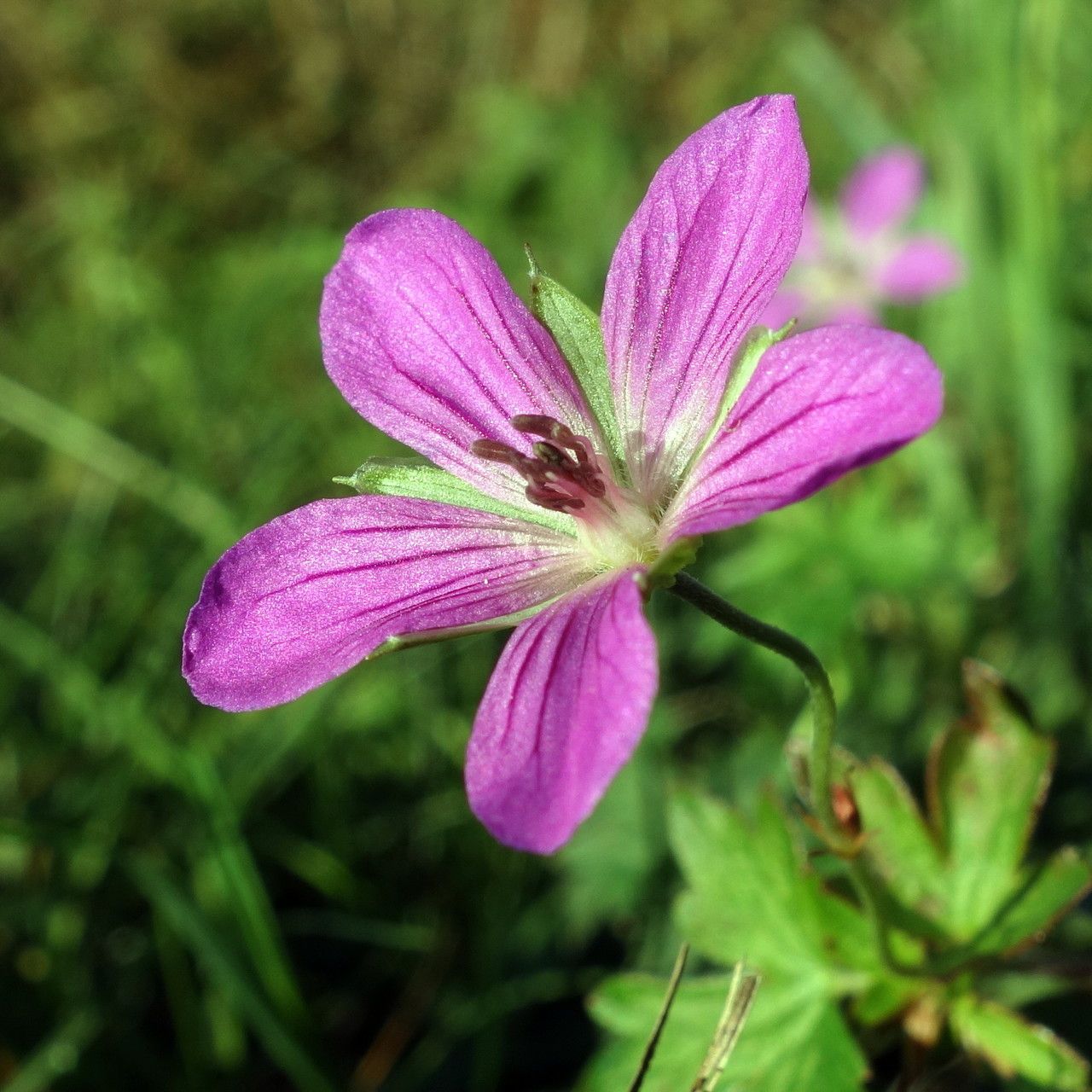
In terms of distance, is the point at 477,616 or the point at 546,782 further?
the point at 477,616

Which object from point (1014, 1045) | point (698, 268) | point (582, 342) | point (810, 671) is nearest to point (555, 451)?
point (582, 342)

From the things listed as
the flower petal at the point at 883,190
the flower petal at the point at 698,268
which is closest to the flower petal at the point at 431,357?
the flower petal at the point at 698,268

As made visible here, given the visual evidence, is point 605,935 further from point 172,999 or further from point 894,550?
point 894,550

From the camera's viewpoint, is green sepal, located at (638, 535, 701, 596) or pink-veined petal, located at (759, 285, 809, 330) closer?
green sepal, located at (638, 535, 701, 596)

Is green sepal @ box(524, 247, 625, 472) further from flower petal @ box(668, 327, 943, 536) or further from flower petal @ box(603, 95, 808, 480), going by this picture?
flower petal @ box(668, 327, 943, 536)

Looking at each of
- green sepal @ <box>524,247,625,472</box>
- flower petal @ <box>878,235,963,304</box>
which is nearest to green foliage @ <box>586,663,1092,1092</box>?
green sepal @ <box>524,247,625,472</box>

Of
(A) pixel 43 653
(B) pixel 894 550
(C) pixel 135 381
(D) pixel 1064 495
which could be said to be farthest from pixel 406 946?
(C) pixel 135 381

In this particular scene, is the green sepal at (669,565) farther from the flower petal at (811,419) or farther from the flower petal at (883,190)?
the flower petal at (883,190)
